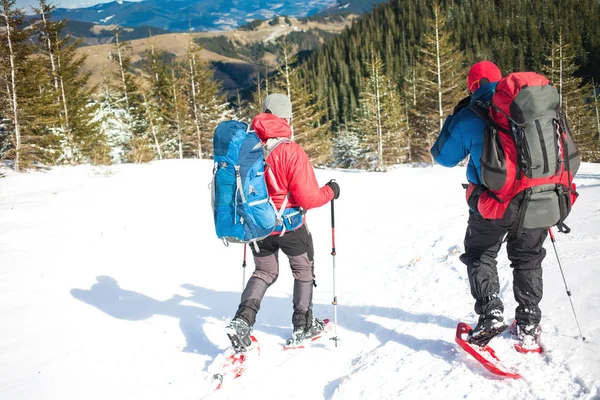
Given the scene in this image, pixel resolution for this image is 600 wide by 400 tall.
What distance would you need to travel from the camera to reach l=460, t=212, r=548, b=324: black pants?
8.59 ft

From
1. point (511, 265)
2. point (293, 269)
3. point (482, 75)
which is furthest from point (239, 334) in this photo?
point (482, 75)

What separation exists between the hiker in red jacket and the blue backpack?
84mm

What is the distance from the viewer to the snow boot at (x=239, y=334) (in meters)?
3.09

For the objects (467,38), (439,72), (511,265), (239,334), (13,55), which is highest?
(467,38)

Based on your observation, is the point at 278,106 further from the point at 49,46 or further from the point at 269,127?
the point at 49,46

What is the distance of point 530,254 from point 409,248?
3.51 m

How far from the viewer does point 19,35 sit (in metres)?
16.7

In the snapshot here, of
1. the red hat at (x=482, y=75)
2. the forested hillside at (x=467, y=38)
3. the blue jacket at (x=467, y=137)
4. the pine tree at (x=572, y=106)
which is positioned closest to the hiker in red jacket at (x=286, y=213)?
the blue jacket at (x=467, y=137)

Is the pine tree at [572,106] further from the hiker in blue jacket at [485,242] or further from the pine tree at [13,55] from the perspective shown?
the pine tree at [13,55]

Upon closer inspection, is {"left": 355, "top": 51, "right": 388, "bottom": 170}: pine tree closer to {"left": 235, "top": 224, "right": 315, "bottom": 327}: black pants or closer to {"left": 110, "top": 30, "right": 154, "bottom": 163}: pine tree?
{"left": 110, "top": 30, "right": 154, "bottom": 163}: pine tree

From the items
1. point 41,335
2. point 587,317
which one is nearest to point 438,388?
point 587,317

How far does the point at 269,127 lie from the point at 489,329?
2255 mm

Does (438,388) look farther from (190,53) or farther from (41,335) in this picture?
(190,53)

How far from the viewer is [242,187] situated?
9.58 feet
